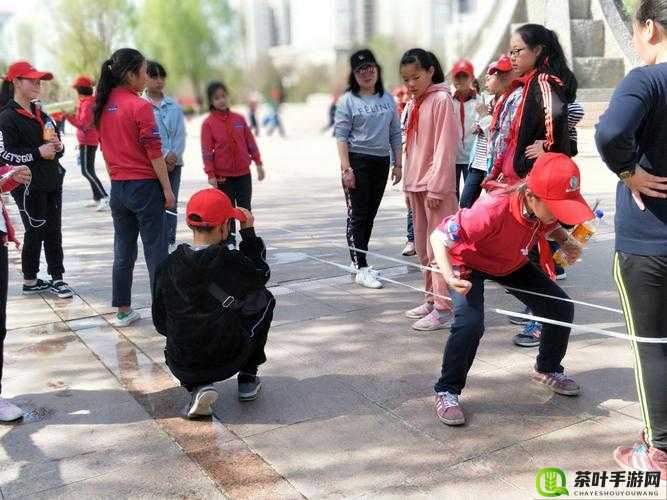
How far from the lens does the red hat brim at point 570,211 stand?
288 centimetres

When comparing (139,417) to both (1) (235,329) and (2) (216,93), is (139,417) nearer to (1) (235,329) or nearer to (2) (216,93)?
(1) (235,329)

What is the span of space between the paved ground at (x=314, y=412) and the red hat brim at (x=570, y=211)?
1.06 meters

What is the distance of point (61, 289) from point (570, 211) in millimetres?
4477

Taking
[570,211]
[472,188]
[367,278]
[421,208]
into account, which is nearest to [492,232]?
[570,211]

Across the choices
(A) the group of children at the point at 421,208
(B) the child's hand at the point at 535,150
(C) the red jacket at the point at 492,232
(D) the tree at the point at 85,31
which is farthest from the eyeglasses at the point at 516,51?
(D) the tree at the point at 85,31

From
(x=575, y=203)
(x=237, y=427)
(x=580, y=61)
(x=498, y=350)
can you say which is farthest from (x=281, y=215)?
(x=580, y=61)

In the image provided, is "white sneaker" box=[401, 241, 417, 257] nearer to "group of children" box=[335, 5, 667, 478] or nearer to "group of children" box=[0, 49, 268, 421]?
"group of children" box=[335, 5, 667, 478]

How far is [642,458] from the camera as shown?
9.43 ft

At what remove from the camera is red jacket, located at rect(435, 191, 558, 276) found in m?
3.15

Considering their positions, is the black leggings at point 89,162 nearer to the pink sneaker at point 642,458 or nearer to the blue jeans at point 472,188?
the blue jeans at point 472,188

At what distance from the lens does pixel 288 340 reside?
15.4ft

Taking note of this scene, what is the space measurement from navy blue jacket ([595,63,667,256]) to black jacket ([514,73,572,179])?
1.28 meters

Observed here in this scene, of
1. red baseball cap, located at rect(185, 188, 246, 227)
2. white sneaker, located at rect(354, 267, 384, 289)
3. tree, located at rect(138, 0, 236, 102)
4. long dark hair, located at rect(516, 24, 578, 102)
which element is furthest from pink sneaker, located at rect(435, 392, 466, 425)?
tree, located at rect(138, 0, 236, 102)

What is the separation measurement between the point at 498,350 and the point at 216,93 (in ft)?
12.1
